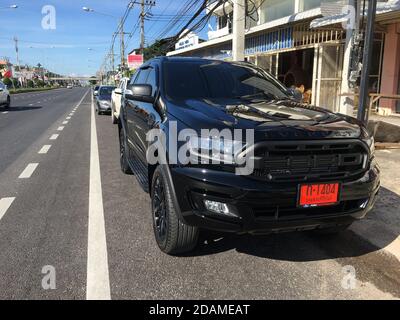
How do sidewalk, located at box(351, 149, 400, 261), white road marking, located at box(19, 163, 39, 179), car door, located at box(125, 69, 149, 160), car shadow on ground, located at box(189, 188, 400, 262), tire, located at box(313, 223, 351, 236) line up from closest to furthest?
car shadow on ground, located at box(189, 188, 400, 262), sidewalk, located at box(351, 149, 400, 261), tire, located at box(313, 223, 351, 236), car door, located at box(125, 69, 149, 160), white road marking, located at box(19, 163, 39, 179)

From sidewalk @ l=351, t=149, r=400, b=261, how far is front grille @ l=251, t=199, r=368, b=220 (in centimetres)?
86

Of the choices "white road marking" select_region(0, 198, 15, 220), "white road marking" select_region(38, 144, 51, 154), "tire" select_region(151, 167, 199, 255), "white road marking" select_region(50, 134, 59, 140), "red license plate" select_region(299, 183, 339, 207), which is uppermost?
"red license plate" select_region(299, 183, 339, 207)

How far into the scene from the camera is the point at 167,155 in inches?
135

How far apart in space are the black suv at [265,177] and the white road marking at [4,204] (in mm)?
2121

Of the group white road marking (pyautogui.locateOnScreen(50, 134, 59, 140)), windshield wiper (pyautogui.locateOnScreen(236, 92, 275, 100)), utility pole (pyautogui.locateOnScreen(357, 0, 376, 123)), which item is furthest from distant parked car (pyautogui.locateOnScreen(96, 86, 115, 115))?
windshield wiper (pyautogui.locateOnScreen(236, 92, 275, 100))

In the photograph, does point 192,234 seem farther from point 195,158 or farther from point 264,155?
point 264,155

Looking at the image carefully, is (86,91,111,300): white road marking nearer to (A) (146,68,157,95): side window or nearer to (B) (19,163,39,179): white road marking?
(B) (19,163,39,179): white road marking

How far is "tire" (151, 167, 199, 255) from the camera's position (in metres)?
3.39

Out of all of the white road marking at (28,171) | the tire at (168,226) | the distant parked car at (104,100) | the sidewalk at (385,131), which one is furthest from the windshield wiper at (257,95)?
the distant parked car at (104,100)

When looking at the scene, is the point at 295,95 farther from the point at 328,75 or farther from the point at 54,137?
the point at 328,75

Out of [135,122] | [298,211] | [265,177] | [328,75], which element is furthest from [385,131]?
[265,177]

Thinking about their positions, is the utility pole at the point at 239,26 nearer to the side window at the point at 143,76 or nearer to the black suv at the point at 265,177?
the side window at the point at 143,76

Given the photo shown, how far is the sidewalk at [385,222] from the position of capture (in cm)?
404

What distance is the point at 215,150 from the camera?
10.0ft
